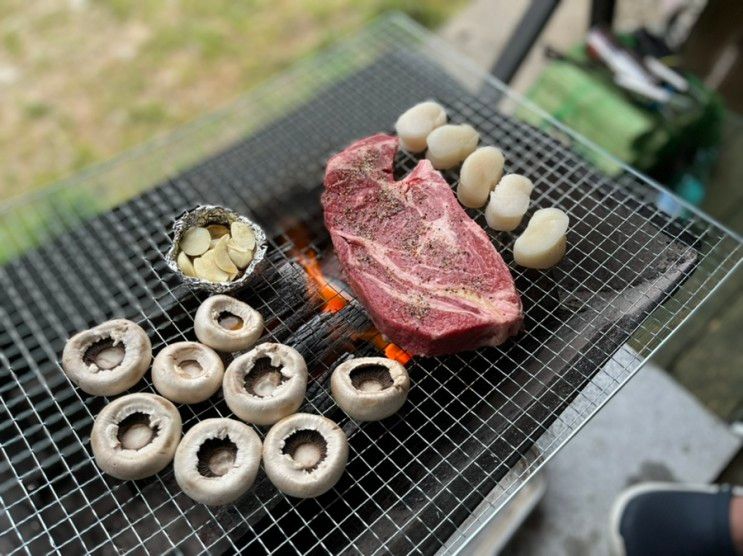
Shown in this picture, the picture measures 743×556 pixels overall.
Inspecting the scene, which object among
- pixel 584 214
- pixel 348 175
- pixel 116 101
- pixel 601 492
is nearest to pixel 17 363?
pixel 348 175

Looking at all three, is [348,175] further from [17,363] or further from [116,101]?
[116,101]

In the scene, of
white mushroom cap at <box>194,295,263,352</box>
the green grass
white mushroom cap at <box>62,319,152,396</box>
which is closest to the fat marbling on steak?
white mushroom cap at <box>194,295,263,352</box>

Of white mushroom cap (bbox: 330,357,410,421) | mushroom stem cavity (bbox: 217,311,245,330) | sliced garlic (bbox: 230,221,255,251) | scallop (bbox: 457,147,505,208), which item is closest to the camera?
white mushroom cap (bbox: 330,357,410,421)

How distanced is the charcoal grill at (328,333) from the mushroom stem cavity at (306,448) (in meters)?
0.15

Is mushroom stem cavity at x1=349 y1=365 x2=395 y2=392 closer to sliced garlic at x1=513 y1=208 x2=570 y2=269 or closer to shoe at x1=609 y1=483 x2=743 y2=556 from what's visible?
sliced garlic at x1=513 y1=208 x2=570 y2=269

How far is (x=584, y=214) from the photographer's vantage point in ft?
9.21

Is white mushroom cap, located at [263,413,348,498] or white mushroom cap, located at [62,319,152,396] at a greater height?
white mushroom cap, located at [263,413,348,498]

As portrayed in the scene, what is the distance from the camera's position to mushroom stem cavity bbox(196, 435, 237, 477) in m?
2.20

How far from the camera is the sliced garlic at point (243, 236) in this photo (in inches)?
103

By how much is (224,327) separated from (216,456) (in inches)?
18.7

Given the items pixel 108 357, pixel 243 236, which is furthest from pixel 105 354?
pixel 243 236

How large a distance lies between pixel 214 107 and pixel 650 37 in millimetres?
3113

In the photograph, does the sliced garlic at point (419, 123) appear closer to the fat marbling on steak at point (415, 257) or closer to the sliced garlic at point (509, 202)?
the fat marbling on steak at point (415, 257)

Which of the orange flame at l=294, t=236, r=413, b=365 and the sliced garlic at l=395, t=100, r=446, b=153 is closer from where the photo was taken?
the orange flame at l=294, t=236, r=413, b=365
